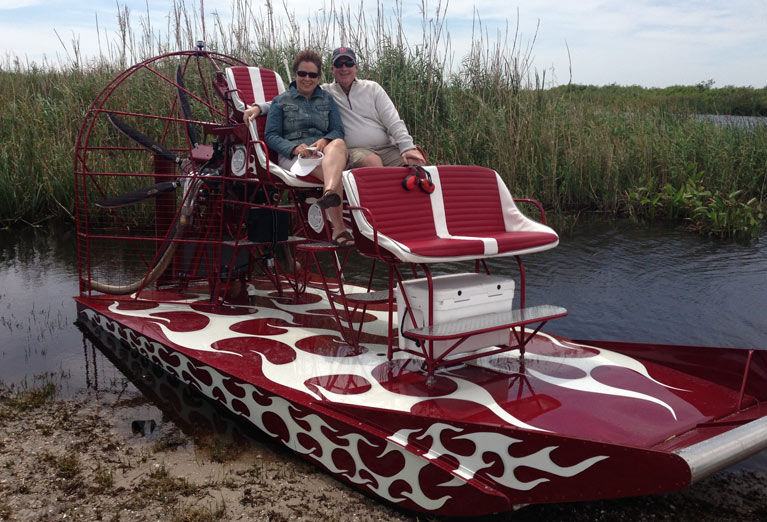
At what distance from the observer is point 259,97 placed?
5.87m

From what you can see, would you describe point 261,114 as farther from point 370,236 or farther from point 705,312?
point 705,312

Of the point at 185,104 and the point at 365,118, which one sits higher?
the point at 185,104

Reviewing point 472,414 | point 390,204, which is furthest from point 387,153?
point 472,414

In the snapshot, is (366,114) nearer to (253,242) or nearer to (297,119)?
(297,119)

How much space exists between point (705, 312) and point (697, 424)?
3.19 metres

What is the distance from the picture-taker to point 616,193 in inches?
399

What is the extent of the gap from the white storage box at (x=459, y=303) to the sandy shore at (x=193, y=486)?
3.11 ft

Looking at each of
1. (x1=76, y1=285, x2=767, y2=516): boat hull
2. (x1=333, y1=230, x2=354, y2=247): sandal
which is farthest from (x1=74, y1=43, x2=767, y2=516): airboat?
(x1=333, y1=230, x2=354, y2=247): sandal

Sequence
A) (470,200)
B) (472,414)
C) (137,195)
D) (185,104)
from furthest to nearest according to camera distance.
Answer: (185,104) < (137,195) < (470,200) < (472,414)

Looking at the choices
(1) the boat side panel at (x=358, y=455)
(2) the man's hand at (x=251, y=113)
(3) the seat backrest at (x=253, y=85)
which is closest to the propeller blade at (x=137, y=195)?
(3) the seat backrest at (x=253, y=85)

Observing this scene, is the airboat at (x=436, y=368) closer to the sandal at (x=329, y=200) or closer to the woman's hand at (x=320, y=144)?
the sandal at (x=329, y=200)

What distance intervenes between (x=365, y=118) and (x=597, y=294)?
306 cm

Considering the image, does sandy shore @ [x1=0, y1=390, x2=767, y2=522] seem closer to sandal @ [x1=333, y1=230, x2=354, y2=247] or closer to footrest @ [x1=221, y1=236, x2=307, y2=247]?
sandal @ [x1=333, y1=230, x2=354, y2=247]

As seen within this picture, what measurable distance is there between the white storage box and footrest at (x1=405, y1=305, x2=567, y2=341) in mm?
70
